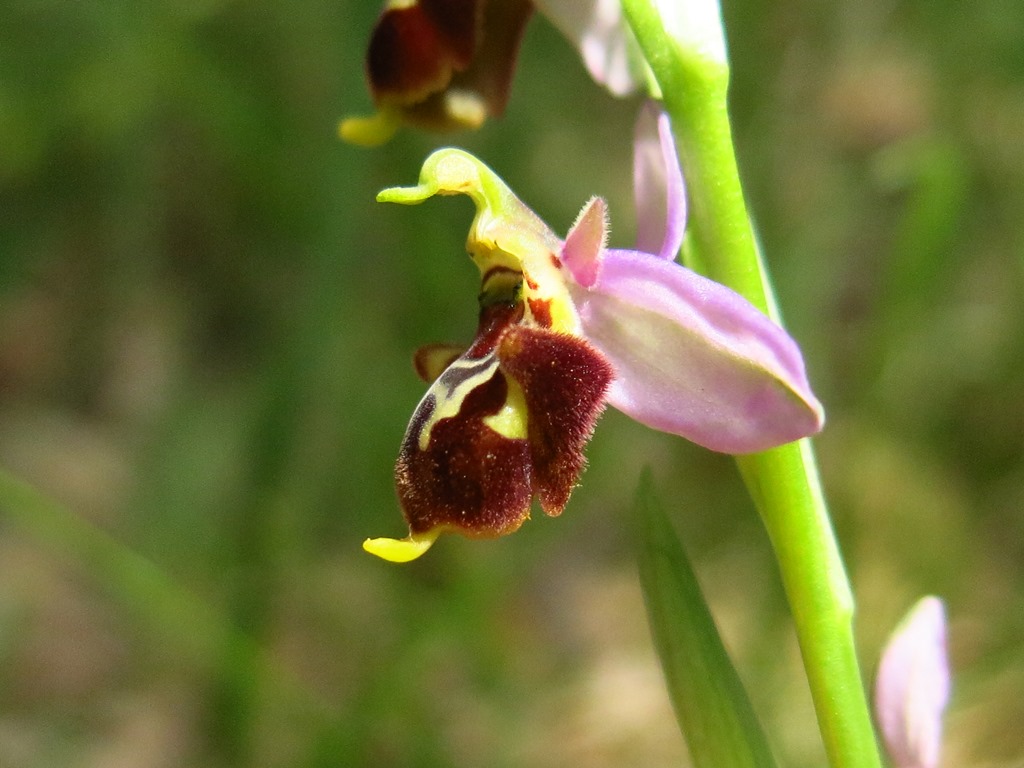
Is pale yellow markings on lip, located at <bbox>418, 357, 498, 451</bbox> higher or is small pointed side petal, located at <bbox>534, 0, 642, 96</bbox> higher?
small pointed side petal, located at <bbox>534, 0, 642, 96</bbox>

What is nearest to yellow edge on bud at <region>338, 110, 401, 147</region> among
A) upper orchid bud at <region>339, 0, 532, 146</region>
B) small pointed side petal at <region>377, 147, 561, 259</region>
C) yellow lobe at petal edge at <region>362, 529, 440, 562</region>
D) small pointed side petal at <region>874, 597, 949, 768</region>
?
Result: upper orchid bud at <region>339, 0, 532, 146</region>

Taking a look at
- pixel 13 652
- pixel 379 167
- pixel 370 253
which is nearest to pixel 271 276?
pixel 370 253

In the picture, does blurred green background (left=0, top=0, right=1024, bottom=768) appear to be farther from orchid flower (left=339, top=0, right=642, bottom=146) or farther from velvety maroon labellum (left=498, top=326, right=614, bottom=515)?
velvety maroon labellum (left=498, top=326, right=614, bottom=515)

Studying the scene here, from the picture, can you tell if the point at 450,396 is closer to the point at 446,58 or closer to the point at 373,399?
the point at 446,58

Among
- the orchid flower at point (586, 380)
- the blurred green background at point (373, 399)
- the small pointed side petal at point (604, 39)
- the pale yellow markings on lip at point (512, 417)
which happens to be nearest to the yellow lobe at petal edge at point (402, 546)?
the orchid flower at point (586, 380)

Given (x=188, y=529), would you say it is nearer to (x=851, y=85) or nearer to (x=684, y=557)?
(x=684, y=557)

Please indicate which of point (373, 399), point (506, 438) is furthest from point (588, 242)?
point (373, 399)

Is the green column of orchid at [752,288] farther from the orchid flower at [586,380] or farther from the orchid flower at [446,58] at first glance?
the orchid flower at [446,58]
